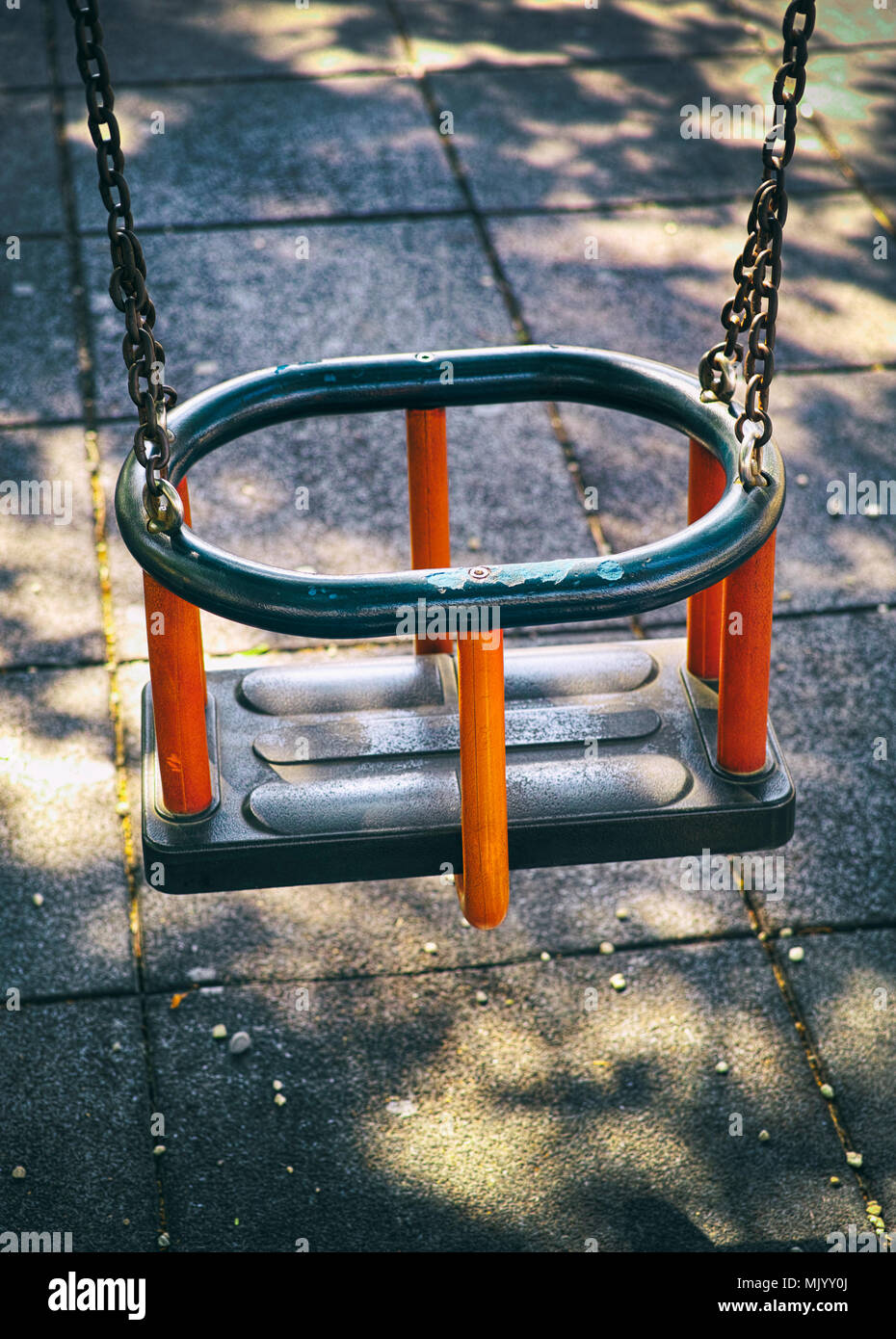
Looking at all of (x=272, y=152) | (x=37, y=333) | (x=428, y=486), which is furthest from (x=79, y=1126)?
(x=272, y=152)

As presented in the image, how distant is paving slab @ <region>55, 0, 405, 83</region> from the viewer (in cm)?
673

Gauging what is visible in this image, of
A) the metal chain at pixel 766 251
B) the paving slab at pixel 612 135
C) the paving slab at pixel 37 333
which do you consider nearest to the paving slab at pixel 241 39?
the paving slab at pixel 612 135

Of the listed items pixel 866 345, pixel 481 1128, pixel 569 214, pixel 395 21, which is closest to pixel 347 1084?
pixel 481 1128

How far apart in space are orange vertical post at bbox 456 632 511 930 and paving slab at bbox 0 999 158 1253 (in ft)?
2.99

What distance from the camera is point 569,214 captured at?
231 inches

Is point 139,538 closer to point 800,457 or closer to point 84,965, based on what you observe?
point 84,965

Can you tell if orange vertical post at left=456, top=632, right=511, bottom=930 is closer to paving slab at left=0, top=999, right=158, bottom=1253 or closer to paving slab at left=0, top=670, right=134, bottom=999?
paving slab at left=0, top=999, right=158, bottom=1253

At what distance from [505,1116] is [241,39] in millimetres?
5653

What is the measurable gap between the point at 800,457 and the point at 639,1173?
8.49 feet

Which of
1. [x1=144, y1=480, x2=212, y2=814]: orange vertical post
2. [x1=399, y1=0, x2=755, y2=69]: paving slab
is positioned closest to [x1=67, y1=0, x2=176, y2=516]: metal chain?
[x1=144, y1=480, x2=212, y2=814]: orange vertical post

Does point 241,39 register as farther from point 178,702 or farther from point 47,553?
point 178,702

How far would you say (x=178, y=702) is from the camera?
2.39 metres

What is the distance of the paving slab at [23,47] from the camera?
663 cm

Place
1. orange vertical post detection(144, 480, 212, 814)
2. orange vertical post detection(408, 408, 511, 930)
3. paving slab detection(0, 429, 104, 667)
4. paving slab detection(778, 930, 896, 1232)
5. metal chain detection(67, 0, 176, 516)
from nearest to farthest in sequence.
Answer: metal chain detection(67, 0, 176, 516) → orange vertical post detection(408, 408, 511, 930) → orange vertical post detection(144, 480, 212, 814) → paving slab detection(778, 930, 896, 1232) → paving slab detection(0, 429, 104, 667)
